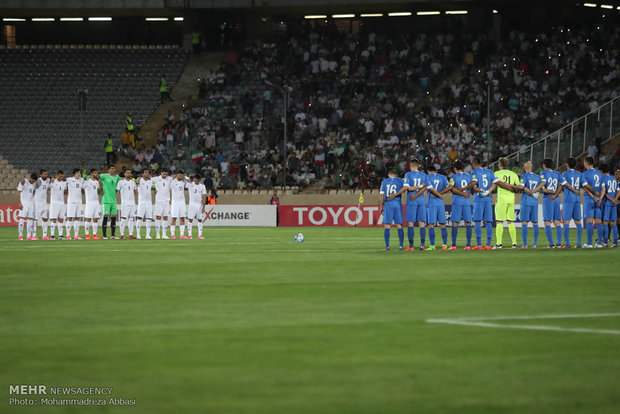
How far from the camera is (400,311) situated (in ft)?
42.8

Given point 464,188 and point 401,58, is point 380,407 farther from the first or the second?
point 401,58

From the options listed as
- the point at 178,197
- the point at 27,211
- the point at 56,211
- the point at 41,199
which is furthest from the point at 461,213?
the point at 41,199

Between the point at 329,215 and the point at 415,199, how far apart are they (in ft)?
66.5

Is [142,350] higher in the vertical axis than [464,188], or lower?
lower

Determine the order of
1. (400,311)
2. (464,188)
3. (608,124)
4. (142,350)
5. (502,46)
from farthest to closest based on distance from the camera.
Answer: (502,46) < (608,124) < (464,188) < (400,311) < (142,350)

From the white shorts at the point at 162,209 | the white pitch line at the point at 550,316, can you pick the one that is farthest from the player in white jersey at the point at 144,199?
the white pitch line at the point at 550,316

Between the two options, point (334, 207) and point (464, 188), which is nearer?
point (464, 188)

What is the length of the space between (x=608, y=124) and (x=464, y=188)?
18.0 meters

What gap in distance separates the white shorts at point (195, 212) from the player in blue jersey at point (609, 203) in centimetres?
1359

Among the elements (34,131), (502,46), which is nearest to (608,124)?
(502,46)

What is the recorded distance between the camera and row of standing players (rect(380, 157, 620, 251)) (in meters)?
26.8

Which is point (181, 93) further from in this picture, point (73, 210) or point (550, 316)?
point (550, 316)

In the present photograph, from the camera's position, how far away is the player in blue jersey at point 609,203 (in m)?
28.2

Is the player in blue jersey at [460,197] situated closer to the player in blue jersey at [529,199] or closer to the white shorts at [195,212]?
the player in blue jersey at [529,199]
